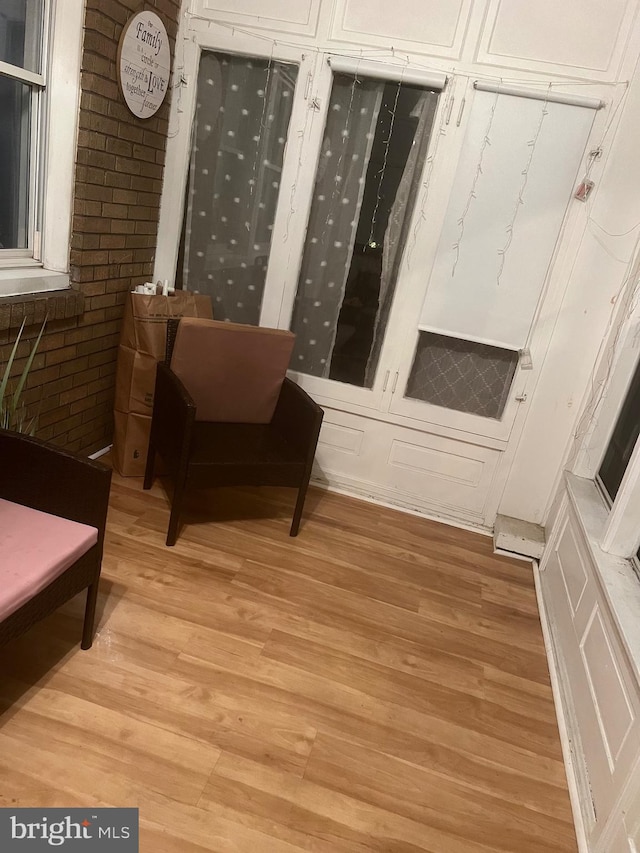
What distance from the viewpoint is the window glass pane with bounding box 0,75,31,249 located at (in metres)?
2.27

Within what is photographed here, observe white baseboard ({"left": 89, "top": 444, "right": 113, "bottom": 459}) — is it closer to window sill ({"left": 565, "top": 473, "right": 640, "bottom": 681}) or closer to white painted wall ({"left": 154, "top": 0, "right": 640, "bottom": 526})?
white painted wall ({"left": 154, "top": 0, "right": 640, "bottom": 526})

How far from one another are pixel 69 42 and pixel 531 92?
1.95m

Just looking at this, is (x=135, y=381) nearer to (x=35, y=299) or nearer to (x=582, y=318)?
(x=35, y=299)

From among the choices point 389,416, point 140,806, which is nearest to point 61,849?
point 140,806

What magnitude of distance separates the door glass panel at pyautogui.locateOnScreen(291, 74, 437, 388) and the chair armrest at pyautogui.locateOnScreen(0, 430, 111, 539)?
1636mm

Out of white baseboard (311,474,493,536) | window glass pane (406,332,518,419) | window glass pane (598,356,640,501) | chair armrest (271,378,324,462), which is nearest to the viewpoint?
window glass pane (598,356,640,501)

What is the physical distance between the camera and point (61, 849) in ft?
4.39

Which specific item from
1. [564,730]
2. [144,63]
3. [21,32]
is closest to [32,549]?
[564,730]

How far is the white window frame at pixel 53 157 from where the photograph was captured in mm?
2283

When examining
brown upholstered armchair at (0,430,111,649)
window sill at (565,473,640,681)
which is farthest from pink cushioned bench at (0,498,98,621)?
window sill at (565,473,640,681)

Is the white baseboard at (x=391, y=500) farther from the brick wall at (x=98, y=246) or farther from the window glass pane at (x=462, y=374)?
the brick wall at (x=98, y=246)

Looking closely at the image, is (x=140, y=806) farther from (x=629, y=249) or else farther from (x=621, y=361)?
(x=629, y=249)

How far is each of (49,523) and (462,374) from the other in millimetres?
2103

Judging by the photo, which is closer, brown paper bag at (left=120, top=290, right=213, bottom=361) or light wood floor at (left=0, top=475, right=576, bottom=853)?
light wood floor at (left=0, top=475, right=576, bottom=853)
